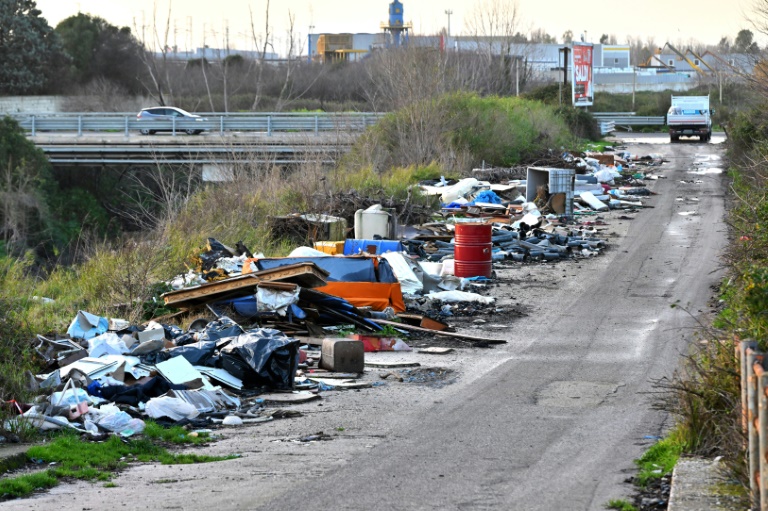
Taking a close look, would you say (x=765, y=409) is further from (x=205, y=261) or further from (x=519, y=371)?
(x=205, y=261)

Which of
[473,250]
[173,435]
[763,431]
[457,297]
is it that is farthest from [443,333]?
[763,431]

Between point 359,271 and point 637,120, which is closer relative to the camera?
point 359,271

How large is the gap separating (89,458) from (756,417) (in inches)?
205

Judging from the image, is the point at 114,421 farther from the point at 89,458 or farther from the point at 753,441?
the point at 753,441

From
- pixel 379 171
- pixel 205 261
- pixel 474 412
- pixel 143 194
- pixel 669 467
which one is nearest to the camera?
pixel 669 467

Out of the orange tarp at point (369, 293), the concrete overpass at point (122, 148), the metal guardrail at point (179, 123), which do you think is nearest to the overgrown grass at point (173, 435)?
the orange tarp at point (369, 293)

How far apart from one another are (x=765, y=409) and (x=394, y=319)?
Answer: 9.63 meters

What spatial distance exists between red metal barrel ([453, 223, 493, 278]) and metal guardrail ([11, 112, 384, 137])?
28.2 meters

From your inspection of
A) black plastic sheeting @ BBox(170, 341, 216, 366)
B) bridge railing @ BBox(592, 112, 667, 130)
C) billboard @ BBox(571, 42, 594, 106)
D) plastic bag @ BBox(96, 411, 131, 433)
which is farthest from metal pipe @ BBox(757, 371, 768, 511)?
bridge railing @ BBox(592, 112, 667, 130)

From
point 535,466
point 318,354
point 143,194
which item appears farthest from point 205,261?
point 143,194

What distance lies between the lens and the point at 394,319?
14273 mm

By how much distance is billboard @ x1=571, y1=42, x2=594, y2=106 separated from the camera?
5178 centimetres

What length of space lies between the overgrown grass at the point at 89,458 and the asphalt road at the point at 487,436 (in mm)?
177

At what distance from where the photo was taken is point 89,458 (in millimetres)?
7926
